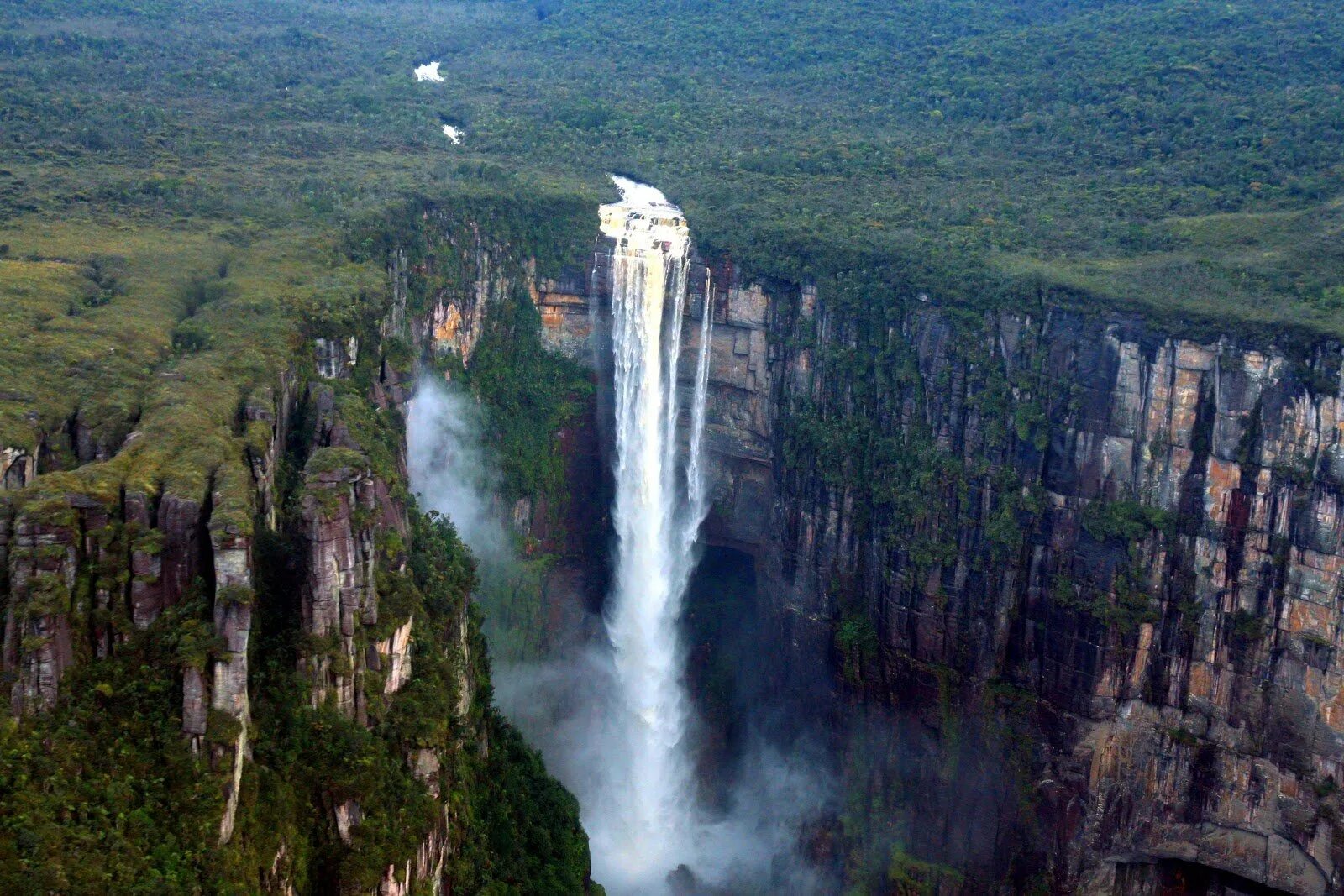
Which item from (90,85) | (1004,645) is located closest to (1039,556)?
(1004,645)

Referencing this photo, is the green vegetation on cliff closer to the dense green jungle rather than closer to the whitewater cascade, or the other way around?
the dense green jungle

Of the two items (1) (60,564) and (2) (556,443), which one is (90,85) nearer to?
(2) (556,443)

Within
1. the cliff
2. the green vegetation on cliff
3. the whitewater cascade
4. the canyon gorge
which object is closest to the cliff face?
the canyon gorge

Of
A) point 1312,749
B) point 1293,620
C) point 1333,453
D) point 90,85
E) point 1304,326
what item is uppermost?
→ point 90,85

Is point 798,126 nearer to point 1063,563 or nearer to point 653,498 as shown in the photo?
point 653,498

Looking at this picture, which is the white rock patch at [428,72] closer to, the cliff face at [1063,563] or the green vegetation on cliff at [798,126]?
the green vegetation on cliff at [798,126]

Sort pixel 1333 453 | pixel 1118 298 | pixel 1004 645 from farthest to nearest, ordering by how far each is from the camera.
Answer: pixel 1004 645, pixel 1118 298, pixel 1333 453
